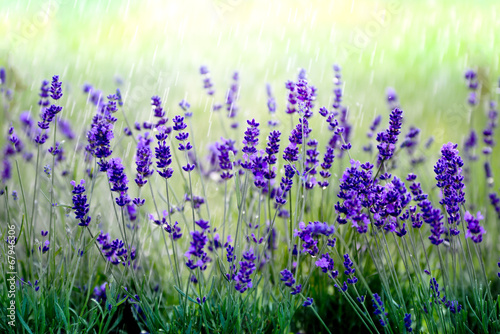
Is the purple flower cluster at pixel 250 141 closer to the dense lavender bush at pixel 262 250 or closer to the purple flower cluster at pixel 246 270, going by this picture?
the dense lavender bush at pixel 262 250

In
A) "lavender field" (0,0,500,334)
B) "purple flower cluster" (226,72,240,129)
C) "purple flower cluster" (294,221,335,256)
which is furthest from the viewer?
"purple flower cluster" (226,72,240,129)

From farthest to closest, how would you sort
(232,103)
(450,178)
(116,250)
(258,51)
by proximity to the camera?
1. (258,51)
2. (232,103)
3. (116,250)
4. (450,178)

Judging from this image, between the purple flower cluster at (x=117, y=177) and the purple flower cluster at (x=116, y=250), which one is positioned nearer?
the purple flower cluster at (x=117, y=177)

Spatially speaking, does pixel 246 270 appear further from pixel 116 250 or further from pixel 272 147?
pixel 116 250

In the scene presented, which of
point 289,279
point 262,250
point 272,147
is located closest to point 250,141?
point 272,147

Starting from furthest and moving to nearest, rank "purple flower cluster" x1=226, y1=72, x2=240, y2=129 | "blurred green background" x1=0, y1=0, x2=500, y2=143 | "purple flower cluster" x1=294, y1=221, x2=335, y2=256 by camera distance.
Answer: "blurred green background" x1=0, y1=0, x2=500, y2=143
"purple flower cluster" x1=226, y1=72, x2=240, y2=129
"purple flower cluster" x1=294, y1=221, x2=335, y2=256

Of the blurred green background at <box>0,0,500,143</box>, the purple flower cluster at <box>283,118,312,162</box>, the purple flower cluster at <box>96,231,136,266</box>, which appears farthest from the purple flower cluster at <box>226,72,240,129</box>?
the blurred green background at <box>0,0,500,143</box>

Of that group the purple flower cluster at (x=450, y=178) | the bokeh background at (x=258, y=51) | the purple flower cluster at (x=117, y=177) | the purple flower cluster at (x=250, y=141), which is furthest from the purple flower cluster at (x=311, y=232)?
the bokeh background at (x=258, y=51)

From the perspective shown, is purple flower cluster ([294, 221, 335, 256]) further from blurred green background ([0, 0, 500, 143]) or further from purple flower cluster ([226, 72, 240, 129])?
blurred green background ([0, 0, 500, 143])
